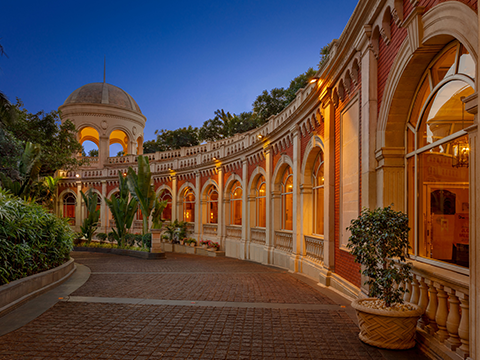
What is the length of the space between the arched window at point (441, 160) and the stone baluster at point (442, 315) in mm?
586

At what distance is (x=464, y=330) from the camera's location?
384cm

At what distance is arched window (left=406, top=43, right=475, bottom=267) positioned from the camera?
4820 mm

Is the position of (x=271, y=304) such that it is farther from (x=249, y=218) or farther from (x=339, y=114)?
(x=249, y=218)

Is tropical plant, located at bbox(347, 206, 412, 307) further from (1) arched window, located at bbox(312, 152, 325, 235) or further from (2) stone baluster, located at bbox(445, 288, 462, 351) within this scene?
(1) arched window, located at bbox(312, 152, 325, 235)

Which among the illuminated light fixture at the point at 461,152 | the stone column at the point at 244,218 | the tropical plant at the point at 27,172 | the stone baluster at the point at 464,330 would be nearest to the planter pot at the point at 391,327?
the stone baluster at the point at 464,330

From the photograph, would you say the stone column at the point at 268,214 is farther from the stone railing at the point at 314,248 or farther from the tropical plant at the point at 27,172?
the tropical plant at the point at 27,172

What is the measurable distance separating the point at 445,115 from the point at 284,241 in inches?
396

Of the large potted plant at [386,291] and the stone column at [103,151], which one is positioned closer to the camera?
the large potted plant at [386,291]

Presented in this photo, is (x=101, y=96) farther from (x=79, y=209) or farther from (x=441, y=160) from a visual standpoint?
A: (x=441, y=160)

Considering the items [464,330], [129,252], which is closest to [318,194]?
[464,330]

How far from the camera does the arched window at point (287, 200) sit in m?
15.0

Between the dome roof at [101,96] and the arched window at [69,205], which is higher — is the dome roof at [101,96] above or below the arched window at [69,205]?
above

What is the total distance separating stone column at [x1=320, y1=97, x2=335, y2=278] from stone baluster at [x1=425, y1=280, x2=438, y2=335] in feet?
16.3

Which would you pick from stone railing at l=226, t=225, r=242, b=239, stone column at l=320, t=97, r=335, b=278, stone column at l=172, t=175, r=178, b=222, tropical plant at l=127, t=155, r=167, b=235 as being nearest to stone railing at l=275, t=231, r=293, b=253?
stone column at l=320, t=97, r=335, b=278
